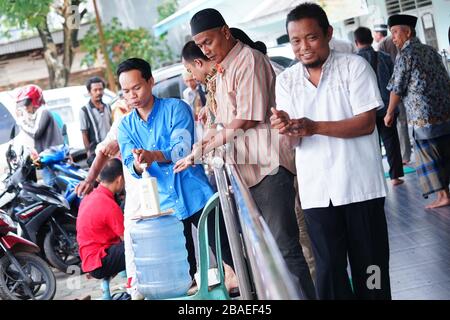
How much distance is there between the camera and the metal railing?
179 centimetres

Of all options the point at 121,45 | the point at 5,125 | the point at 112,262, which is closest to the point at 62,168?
→ the point at 5,125

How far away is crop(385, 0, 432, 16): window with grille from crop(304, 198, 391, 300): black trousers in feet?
33.6

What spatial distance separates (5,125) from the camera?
10.6m

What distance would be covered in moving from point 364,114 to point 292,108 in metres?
0.36

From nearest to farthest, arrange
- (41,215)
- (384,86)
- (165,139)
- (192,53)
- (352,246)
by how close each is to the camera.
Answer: (352,246), (165,139), (192,53), (41,215), (384,86)

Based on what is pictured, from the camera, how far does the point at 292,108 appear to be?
394 centimetres

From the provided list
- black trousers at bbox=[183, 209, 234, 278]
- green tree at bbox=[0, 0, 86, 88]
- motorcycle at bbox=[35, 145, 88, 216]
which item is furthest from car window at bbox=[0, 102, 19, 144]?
black trousers at bbox=[183, 209, 234, 278]

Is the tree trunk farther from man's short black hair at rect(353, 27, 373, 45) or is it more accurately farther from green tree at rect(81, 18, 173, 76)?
man's short black hair at rect(353, 27, 373, 45)

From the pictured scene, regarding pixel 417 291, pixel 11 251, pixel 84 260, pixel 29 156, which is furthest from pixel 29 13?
pixel 417 291

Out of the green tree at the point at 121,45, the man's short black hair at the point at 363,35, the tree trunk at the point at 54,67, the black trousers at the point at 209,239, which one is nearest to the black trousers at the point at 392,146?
the man's short black hair at the point at 363,35

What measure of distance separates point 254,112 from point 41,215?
4.25 metres

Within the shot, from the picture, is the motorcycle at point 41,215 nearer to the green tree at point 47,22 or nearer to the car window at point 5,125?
the car window at point 5,125

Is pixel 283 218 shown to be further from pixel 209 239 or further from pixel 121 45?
pixel 121 45
